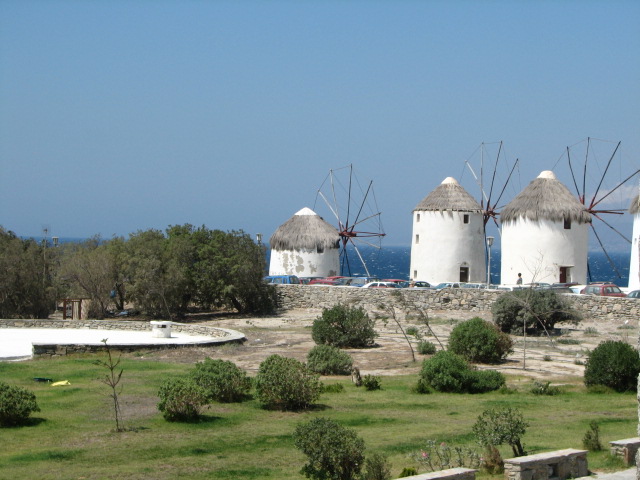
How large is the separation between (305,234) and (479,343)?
89.1ft

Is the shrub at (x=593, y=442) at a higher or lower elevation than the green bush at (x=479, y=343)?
lower

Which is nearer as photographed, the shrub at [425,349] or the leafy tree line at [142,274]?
the shrub at [425,349]

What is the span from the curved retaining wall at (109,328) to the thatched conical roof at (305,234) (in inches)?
745

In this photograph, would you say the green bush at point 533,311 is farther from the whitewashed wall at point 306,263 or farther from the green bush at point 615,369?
the whitewashed wall at point 306,263

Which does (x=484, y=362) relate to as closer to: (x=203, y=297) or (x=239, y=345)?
(x=239, y=345)

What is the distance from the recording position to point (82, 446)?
12625 millimetres

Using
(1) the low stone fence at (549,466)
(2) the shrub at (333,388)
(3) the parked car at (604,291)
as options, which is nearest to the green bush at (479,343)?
(2) the shrub at (333,388)

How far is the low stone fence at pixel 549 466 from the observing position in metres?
10.1

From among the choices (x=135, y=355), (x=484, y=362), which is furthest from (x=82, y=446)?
(x=484, y=362)

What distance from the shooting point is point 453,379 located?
17.5 meters

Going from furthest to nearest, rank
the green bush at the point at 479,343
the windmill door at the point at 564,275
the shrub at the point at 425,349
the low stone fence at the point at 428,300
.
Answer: the windmill door at the point at 564,275 → the low stone fence at the point at 428,300 → the shrub at the point at 425,349 → the green bush at the point at 479,343

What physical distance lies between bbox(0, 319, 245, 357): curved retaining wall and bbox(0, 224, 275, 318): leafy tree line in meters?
4.78

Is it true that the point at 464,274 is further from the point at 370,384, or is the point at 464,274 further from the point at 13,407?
the point at 13,407

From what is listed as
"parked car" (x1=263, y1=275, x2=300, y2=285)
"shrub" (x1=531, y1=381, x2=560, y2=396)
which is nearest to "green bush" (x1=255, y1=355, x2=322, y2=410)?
"shrub" (x1=531, y1=381, x2=560, y2=396)
